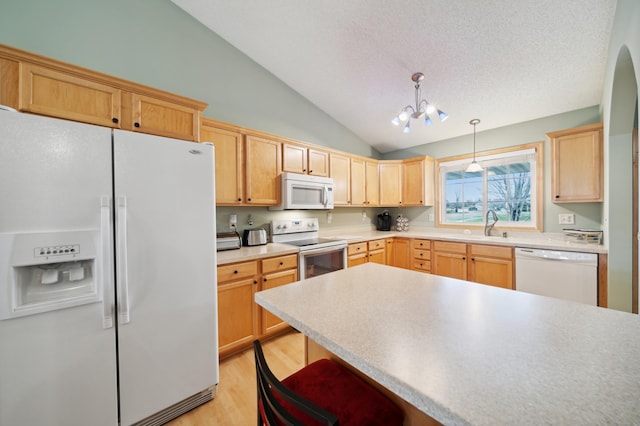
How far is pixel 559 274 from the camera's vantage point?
2436 millimetres

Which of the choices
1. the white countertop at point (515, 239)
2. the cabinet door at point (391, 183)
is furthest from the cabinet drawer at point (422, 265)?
the cabinet door at point (391, 183)

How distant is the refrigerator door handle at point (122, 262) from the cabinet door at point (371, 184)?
319 cm

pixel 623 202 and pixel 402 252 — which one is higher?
pixel 623 202

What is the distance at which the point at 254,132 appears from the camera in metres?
2.58

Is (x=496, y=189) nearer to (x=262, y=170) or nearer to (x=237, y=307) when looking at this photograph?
(x=262, y=170)

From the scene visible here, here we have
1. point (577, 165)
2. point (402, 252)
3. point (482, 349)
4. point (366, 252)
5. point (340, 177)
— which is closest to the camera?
point (482, 349)

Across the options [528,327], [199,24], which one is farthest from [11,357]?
[199,24]

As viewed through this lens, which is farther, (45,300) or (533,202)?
(533,202)

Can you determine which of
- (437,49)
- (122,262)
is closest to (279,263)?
(122,262)

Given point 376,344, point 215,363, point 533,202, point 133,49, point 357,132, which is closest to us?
point 376,344

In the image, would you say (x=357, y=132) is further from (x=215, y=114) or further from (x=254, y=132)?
(x=215, y=114)

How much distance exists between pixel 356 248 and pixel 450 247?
1293 millimetres

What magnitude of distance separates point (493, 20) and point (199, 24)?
2.81 meters

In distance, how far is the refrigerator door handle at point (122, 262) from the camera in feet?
4.33
